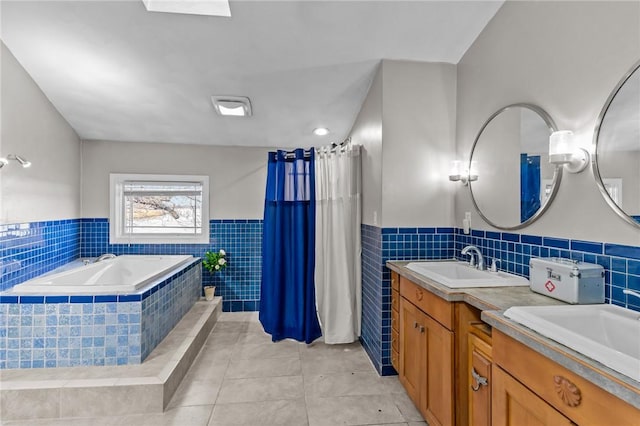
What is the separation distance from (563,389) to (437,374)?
837mm

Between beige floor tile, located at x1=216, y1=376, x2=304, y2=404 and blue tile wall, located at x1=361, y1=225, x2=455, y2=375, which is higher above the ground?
blue tile wall, located at x1=361, y1=225, x2=455, y2=375

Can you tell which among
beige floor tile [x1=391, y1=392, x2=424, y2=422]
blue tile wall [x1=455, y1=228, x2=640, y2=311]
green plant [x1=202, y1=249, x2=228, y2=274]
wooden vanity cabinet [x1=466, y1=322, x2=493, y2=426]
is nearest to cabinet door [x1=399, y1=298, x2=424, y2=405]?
beige floor tile [x1=391, y1=392, x2=424, y2=422]

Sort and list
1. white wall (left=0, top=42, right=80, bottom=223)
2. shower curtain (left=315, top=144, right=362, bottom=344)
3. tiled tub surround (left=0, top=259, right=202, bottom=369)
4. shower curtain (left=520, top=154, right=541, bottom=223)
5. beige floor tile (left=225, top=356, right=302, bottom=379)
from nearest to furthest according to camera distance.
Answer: shower curtain (left=520, top=154, right=541, bottom=223) → tiled tub surround (left=0, top=259, right=202, bottom=369) → beige floor tile (left=225, top=356, right=302, bottom=379) → white wall (left=0, top=42, right=80, bottom=223) → shower curtain (left=315, top=144, right=362, bottom=344)

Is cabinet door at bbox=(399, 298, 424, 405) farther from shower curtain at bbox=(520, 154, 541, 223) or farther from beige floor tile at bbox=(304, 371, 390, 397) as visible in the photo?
shower curtain at bbox=(520, 154, 541, 223)

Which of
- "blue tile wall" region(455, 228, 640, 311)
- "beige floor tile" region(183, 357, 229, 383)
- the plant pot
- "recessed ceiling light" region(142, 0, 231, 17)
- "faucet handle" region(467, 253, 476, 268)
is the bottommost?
"beige floor tile" region(183, 357, 229, 383)

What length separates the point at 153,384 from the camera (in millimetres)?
1894

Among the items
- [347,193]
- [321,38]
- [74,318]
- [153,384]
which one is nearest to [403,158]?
[347,193]

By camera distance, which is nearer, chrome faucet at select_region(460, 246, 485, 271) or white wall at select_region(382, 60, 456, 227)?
chrome faucet at select_region(460, 246, 485, 271)

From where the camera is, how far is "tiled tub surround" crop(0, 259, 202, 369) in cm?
204

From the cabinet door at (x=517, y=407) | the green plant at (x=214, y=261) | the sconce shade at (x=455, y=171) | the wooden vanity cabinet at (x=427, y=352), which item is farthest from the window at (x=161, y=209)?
the cabinet door at (x=517, y=407)

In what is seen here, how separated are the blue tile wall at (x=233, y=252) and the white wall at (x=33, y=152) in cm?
64

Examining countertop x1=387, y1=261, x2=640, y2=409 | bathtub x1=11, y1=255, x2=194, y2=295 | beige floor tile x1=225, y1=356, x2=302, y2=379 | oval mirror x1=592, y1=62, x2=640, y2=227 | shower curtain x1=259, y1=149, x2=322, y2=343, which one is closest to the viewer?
countertop x1=387, y1=261, x2=640, y2=409

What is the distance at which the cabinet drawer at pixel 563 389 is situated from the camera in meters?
0.74

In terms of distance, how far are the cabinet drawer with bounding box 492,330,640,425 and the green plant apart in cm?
312
